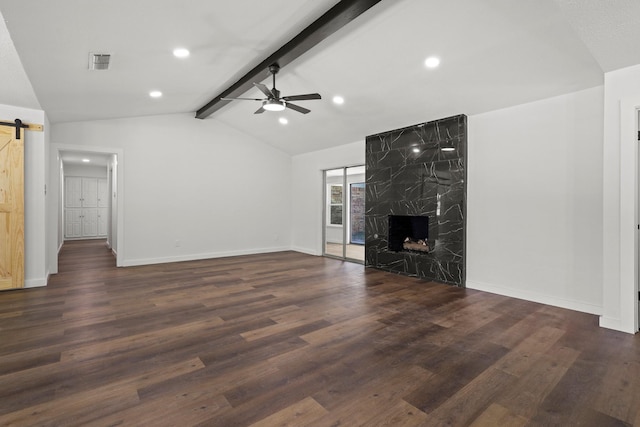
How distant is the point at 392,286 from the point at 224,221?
14.5 ft

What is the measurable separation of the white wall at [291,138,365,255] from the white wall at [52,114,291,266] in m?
0.27

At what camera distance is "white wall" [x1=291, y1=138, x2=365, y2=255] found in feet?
24.1

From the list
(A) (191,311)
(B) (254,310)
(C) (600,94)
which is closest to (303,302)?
(B) (254,310)

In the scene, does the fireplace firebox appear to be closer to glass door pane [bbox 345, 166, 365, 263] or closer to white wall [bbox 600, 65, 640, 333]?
glass door pane [bbox 345, 166, 365, 263]

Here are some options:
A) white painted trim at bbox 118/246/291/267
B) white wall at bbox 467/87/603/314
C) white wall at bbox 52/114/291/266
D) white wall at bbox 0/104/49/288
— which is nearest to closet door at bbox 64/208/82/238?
white wall at bbox 52/114/291/266

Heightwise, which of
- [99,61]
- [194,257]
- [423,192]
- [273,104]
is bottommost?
[194,257]

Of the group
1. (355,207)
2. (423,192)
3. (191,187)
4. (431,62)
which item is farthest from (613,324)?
(191,187)

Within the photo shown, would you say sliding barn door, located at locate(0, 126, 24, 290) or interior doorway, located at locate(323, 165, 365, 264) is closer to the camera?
sliding barn door, located at locate(0, 126, 24, 290)

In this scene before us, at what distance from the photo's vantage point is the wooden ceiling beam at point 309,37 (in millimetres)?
3016

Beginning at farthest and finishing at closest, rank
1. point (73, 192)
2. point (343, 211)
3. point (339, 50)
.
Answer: point (73, 192) < point (343, 211) < point (339, 50)

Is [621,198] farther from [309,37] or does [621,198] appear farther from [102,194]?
[102,194]

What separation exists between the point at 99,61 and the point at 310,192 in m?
5.23

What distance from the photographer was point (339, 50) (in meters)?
3.85

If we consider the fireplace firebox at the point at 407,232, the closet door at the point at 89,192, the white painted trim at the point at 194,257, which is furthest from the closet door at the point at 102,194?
the fireplace firebox at the point at 407,232
